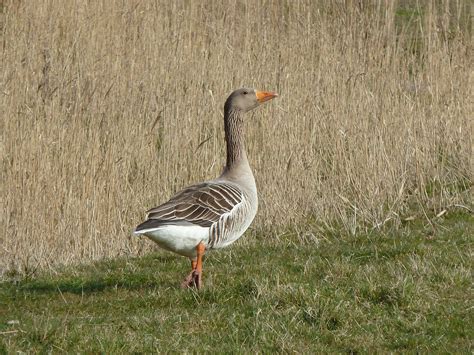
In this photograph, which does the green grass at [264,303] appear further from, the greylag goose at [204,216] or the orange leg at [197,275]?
the greylag goose at [204,216]

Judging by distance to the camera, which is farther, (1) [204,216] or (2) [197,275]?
(1) [204,216]

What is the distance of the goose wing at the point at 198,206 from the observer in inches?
279

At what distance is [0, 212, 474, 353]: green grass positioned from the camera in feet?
19.0

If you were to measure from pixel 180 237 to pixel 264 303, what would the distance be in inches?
40.9

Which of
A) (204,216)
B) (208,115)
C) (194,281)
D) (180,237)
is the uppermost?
(208,115)

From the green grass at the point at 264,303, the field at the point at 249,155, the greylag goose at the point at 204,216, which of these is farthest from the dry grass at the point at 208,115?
the greylag goose at the point at 204,216

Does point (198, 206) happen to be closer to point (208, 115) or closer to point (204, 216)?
point (204, 216)

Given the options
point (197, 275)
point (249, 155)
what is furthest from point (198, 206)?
point (249, 155)

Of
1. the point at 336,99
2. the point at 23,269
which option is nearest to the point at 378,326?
the point at 23,269

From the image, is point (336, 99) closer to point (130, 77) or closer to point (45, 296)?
point (130, 77)

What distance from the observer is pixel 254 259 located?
880 centimetres

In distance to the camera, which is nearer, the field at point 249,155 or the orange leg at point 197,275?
the field at point 249,155

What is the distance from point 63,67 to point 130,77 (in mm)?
905

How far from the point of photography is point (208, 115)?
11273 millimetres
